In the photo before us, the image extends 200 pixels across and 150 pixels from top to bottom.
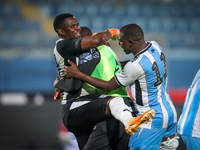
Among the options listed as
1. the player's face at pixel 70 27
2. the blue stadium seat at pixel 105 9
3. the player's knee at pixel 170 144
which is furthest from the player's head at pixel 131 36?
the blue stadium seat at pixel 105 9

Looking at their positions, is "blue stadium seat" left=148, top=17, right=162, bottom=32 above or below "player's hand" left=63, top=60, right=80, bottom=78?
above

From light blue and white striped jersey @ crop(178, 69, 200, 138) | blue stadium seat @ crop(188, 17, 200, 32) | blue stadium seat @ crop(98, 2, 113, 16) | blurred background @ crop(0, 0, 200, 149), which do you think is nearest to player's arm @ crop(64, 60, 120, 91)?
light blue and white striped jersey @ crop(178, 69, 200, 138)

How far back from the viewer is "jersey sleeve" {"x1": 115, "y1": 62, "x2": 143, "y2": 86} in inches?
102

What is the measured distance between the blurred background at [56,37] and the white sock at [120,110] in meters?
6.78

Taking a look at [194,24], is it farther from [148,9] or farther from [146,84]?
[146,84]

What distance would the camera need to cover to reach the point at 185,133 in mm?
2389

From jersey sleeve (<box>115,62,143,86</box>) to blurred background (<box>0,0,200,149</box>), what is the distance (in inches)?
262

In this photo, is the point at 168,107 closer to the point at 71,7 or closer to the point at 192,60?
the point at 192,60

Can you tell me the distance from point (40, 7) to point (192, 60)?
6804 mm

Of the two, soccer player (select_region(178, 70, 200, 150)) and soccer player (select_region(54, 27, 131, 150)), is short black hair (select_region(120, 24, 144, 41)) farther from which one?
soccer player (select_region(178, 70, 200, 150))

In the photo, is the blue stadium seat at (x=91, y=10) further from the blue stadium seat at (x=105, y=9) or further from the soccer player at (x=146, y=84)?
the soccer player at (x=146, y=84)

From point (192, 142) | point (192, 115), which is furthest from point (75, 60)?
point (192, 142)

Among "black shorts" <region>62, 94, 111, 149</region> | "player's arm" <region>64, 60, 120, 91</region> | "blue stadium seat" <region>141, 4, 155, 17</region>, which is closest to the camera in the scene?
"black shorts" <region>62, 94, 111, 149</region>

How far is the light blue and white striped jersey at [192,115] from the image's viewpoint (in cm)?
233
